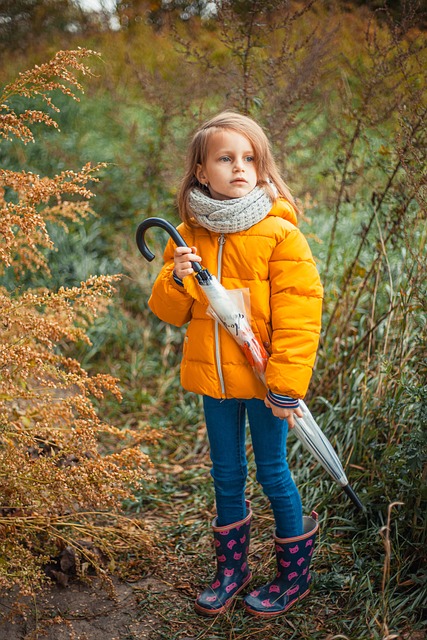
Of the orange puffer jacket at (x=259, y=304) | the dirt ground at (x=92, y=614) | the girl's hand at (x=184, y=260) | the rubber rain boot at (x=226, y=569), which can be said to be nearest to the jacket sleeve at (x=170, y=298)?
the orange puffer jacket at (x=259, y=304)

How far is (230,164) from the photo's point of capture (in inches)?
85.4

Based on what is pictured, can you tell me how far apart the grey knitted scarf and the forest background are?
47cm

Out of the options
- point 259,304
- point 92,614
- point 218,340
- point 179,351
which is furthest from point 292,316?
point 179,351

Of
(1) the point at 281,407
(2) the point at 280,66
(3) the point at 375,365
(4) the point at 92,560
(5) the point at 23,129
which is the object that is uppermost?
(2) the point at 280,66

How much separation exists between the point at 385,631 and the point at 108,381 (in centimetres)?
123

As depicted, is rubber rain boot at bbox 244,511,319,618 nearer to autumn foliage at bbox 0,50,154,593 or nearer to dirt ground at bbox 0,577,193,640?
dirt ground at bbox 0,577,193,640

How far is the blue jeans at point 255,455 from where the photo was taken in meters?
2.32

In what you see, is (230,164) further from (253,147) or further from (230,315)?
(230,315)

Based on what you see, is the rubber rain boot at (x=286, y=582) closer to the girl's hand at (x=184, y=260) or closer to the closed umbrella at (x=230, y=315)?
the closed umbrella at (x=230, y=315)

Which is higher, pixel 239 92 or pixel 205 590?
pixel 239 92

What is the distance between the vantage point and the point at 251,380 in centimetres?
222

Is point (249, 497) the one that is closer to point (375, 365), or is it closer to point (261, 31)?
point (375, 365)

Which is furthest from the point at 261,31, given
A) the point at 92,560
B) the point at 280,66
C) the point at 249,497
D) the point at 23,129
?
the point at 92,560

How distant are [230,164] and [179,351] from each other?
236cm
